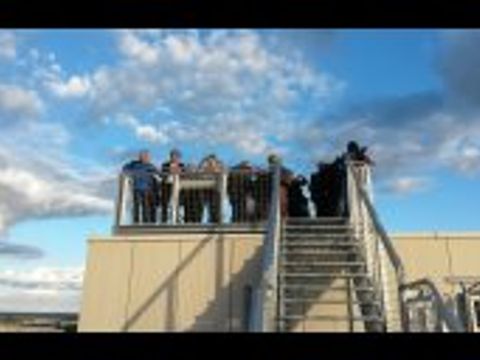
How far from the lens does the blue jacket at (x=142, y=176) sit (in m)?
12.4

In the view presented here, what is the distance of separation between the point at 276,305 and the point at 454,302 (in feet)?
17.2

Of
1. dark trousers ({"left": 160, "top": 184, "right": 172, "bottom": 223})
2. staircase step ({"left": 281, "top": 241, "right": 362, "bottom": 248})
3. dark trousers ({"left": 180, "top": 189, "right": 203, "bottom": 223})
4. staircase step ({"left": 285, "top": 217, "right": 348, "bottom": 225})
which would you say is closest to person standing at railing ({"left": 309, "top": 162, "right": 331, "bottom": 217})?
staircase step ({"left": 285, "top": 217, "right": 348, "bottom": 225})

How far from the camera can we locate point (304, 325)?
1151 centimetres

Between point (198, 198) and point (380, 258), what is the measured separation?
4.22 metres

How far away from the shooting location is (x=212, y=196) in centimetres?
1241

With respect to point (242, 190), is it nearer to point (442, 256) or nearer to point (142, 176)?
point (142, 176)

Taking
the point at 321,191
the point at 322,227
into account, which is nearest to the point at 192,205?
the point at 321,191

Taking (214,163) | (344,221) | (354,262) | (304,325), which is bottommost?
(304,325)

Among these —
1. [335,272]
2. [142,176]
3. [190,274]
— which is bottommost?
[335,272]

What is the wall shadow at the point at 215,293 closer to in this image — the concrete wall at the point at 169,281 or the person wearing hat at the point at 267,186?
the concrete wall at the point at 169,281

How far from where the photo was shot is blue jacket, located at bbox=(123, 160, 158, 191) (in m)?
12.4
